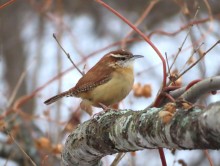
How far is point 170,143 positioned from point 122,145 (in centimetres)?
39

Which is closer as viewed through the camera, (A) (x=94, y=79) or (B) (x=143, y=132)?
(B) (x=143, y=132)

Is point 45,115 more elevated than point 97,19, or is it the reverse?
point 97,19

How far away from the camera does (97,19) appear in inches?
396

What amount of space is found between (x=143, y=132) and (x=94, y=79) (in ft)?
4.52

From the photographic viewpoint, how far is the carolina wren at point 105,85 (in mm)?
3646

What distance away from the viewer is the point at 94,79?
3.70 metres

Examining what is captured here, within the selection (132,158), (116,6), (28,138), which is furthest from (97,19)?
(132,158)

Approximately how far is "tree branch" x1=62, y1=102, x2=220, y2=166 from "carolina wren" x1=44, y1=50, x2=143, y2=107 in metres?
0.69

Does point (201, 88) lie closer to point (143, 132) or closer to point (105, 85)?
point (143, 132)

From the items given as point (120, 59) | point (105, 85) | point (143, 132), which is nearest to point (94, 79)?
point (105, 85)

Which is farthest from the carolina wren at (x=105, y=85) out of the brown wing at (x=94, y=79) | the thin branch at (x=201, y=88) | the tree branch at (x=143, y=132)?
the thin branch at (x=201, y=88)

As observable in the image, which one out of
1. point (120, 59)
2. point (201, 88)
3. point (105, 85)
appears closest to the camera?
point (201, 88)

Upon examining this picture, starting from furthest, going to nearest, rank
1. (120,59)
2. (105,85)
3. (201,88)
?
(120,59), (105,85), (201,88)

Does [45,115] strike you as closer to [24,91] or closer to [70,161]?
[70,161]
